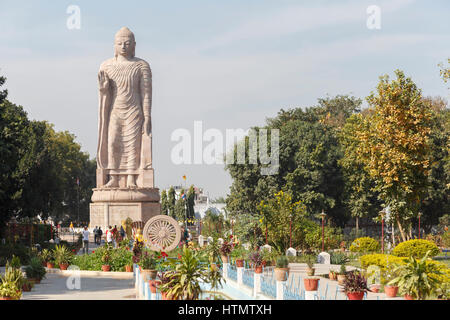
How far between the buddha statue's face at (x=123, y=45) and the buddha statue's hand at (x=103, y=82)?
6.14 ft

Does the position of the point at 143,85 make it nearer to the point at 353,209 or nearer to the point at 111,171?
the point at 111,171

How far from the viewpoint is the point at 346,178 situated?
4694 cm

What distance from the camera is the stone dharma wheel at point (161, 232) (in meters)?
28.3

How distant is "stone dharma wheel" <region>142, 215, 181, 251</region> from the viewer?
2834 cm

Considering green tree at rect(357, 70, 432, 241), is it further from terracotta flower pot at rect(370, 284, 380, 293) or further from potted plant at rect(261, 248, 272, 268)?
terracotta flower pot at rect(370, 284, 380, 293)

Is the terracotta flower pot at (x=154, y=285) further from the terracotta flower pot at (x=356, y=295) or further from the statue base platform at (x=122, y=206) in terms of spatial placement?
the statue base platform at (x=122, y=206)

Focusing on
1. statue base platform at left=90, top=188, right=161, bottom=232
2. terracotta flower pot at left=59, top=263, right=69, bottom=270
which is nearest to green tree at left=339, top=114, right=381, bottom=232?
statue base platform at left=90, top=188, right=161, bottom=232

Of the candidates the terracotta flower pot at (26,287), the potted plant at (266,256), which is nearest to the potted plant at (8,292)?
the terracotta flower pot at (26,287)

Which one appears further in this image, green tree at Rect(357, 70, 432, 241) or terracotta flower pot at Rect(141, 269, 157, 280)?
green tree at Rect(357, 70, 432, 241)

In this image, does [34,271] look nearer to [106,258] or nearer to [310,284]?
[106,258]

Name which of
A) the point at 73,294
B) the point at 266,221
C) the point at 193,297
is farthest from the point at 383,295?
the point at 266,221

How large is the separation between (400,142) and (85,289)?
1653 cm

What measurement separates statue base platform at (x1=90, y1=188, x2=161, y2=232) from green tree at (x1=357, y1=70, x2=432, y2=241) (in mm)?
14886

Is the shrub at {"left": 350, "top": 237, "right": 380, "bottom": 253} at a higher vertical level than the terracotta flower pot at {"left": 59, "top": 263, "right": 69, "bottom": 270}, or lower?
higher
